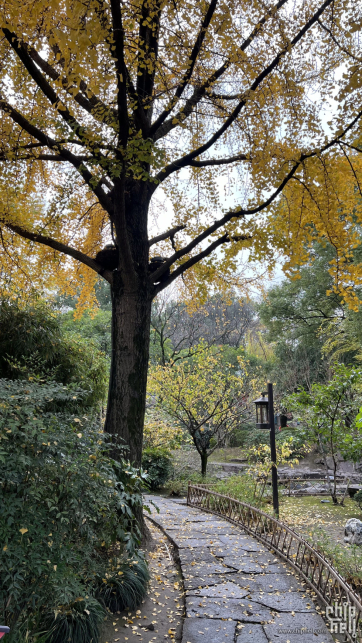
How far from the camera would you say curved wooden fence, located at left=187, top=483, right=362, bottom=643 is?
9.88ft

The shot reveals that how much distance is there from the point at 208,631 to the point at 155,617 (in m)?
0.48

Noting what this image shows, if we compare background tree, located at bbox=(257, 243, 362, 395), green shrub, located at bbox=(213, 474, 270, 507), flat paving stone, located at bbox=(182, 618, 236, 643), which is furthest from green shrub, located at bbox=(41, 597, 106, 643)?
background tree, located at bbox=(257, 243, 362, 395)

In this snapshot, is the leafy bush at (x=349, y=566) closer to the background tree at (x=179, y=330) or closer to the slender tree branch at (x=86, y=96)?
the slender tree branch at (x=86, y=96)

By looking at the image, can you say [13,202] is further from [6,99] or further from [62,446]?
[62,446]

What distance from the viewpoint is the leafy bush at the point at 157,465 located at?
32.9ft

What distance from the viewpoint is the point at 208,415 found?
10.5 metres

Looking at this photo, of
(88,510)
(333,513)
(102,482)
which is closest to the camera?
(88,510)

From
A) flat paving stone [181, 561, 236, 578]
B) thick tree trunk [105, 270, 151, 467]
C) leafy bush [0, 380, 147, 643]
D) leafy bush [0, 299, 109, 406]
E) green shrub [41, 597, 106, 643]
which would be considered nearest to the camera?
leafy bush [0, 380, 147, 643]

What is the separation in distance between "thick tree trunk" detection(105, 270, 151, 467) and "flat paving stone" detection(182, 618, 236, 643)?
153 cm

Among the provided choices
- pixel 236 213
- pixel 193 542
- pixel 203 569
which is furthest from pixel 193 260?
pixel 193 542

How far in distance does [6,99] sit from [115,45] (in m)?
2.23

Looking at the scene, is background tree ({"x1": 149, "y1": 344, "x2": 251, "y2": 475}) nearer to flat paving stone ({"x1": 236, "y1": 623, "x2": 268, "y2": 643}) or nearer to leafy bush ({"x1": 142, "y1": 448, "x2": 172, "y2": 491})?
leafy bush ({"x1": 142, "y1": 448, "x2": 172, "y2": 491})

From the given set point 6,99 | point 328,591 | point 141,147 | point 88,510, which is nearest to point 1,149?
point 6,99

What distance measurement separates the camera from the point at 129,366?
457 centimetres
